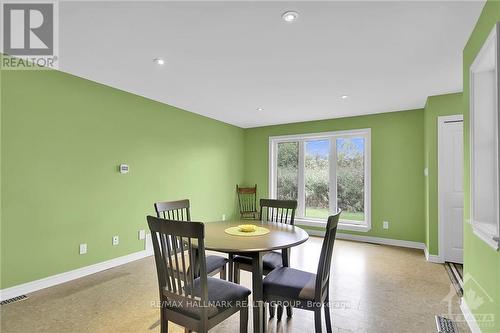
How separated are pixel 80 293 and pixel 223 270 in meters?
1.58

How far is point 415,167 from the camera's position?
445cm

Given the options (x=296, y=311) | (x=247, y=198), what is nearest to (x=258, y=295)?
(x=296, y=311)

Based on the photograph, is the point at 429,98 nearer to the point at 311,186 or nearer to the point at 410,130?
the point at 410,130

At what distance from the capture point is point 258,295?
1.82 meters

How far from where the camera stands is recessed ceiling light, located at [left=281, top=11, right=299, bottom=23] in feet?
6.15

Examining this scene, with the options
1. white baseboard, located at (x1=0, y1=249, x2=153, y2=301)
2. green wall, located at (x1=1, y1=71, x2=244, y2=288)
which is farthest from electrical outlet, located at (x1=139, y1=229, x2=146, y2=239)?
white baseboard, located at (x1=0, y1=249, x2=153, y2=301)

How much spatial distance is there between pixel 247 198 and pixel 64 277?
12.3 feet

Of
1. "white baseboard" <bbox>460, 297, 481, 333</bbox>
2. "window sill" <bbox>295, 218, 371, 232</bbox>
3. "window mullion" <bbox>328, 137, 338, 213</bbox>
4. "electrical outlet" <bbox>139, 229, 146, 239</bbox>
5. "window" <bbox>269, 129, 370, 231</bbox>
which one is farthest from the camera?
"window mullion" <bbox>328, 137, 338, 213</bbox>

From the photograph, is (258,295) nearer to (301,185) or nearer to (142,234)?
(142,234)

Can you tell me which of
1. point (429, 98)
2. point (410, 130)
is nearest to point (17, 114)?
point (429, 98)

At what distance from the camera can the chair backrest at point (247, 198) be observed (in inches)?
233

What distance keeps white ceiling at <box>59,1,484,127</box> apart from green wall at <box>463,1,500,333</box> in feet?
0.41

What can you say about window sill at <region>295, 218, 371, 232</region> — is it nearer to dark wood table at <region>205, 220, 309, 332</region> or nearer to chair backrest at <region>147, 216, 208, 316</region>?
dark wood table at <region>205, 220, 309, 332</region>

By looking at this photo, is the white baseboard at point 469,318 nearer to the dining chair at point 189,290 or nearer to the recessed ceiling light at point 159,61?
the dining chair at point 189,290
